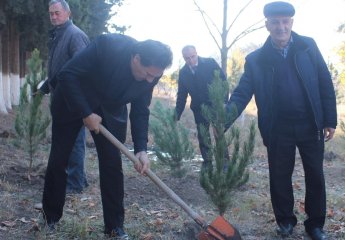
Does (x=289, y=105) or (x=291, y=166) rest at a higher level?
(x=289, y=105)

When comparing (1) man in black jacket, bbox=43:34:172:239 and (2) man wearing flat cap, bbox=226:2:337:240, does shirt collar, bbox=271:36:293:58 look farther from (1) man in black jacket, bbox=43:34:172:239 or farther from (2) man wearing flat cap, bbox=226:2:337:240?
(1) man in black jacket, bbox=43:34:172:239

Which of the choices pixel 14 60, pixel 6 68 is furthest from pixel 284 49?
pixel 14 60

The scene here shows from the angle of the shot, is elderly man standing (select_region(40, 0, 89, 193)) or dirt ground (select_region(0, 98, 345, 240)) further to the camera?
elderly man standing (select_region(40, 0, 89, 193))

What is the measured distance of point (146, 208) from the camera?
4.87 meters

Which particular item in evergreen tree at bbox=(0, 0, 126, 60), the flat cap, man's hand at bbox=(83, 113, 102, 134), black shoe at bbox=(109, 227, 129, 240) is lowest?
black shoe at bbox=(109, 227, 129, 240)

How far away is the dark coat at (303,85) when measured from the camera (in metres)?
3.70

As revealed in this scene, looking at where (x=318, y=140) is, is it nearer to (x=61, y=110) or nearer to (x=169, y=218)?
(x=169, y=218)

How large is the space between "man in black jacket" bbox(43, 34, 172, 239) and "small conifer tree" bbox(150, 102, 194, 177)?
2.31 metres

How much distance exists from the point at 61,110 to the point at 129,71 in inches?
25.3

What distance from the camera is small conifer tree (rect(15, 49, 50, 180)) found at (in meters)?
5.26

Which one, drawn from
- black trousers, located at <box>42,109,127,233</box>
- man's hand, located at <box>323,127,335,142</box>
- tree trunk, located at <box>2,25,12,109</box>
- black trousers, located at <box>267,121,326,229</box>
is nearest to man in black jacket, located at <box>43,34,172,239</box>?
black trousers, located at <box>42,109,127,233</box>

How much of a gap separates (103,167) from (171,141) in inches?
95.9

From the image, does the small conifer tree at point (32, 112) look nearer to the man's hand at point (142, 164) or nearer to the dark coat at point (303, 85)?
the man's hand at point (142, 164)

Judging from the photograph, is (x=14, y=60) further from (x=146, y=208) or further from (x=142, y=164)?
(x=142, y=164)
